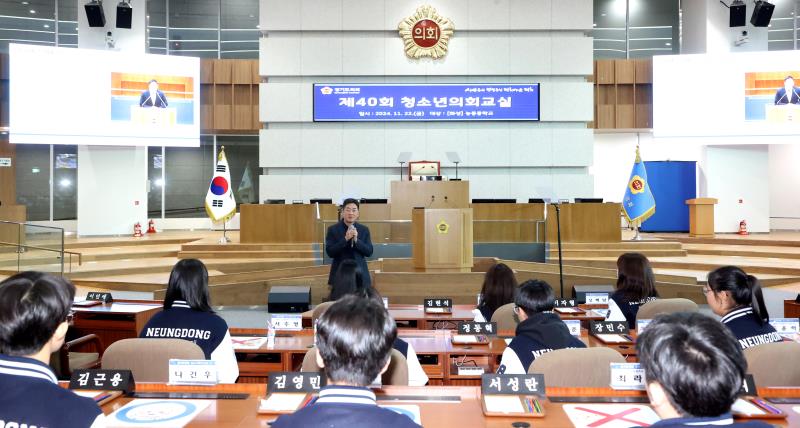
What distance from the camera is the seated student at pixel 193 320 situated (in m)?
3.04

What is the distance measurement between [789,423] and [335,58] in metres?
11.7

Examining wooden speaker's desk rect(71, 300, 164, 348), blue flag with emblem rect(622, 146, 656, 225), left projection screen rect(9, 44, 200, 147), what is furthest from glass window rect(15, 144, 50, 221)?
blue flag with emblem rect(622, 146, 656, 225)

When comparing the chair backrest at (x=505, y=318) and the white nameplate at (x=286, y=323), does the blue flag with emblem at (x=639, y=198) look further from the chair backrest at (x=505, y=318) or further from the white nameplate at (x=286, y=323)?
the white nameplate at (x=286, y=323)

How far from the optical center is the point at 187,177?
49.0 ft

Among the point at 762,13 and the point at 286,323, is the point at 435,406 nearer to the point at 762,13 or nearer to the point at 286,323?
the point at 286,323

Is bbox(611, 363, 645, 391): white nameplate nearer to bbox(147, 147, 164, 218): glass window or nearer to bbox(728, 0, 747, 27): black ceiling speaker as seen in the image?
bbox(728, 0, 747, 27): black ceiling speaker

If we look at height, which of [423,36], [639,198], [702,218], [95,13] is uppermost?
[95,13]

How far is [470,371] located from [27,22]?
46.7ft

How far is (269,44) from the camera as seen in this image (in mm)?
12875

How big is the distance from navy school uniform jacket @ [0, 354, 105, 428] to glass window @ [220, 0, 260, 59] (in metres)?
14.2

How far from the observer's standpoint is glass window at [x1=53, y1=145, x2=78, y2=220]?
14141 mm

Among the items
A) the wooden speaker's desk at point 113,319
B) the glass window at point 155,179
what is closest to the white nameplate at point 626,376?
the wooden speaker's desk at point 113,319

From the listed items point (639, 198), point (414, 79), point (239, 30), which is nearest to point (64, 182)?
point (239, 30)

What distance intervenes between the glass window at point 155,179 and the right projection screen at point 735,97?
413 inches
